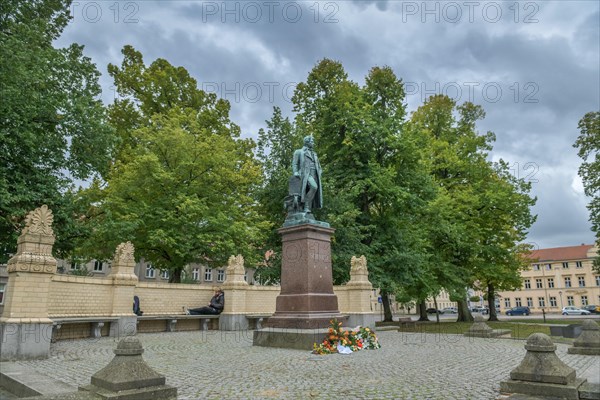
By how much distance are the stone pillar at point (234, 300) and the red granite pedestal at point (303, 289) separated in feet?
20.8

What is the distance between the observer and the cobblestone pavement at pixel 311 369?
6.15 m

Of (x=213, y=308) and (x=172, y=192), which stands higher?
(x=172, y=192)

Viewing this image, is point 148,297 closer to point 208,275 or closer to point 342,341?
point 342,341

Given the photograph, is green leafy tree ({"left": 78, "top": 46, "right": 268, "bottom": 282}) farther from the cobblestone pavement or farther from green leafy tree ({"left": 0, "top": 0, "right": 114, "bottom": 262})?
the cobblestone pavement

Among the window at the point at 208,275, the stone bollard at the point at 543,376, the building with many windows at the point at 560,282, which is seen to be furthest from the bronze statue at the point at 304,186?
the building with many windows at the point at 560,282

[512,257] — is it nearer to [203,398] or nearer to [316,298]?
[316,298]

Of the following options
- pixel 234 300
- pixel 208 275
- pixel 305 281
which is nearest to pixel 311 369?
pixel 305 281

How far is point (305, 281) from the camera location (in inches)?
469

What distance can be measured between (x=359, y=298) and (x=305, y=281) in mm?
8101

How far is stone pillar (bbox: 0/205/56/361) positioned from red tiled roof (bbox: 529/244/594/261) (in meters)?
80.7

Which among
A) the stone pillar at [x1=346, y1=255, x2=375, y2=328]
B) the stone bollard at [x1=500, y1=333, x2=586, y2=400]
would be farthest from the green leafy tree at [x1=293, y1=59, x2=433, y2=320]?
the stone bollard at [x1=500, y1=333, x2=586, y2=400]

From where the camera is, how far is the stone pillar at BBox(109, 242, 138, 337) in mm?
14828

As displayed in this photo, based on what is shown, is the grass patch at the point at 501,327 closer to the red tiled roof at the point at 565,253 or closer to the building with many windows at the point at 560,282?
the building with many windows at the point at 560,282

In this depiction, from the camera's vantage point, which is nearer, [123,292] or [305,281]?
[305,281]
